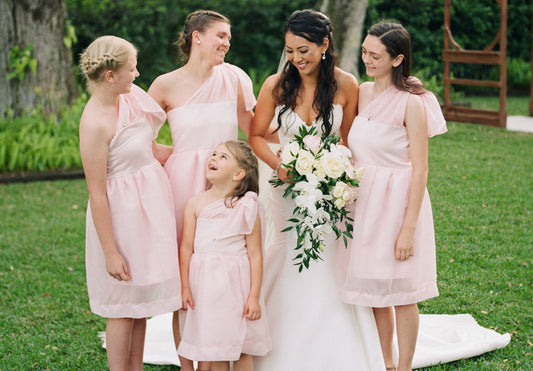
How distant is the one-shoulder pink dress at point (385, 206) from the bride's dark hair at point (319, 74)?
0.69ft

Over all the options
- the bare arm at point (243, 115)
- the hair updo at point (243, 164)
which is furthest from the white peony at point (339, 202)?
the bare arm at point (243, 115)

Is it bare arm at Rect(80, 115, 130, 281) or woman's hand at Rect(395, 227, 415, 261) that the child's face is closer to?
bare arm at Rect(80, 115, 130, 281)

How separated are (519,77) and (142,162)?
44.7ft

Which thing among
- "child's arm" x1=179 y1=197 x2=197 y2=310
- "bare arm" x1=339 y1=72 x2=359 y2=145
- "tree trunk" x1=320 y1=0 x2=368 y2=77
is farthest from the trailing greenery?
"bare arm" x1=339 y1=72 x2=359 y2=145

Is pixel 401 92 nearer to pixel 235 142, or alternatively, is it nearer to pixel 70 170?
pixel 235 142

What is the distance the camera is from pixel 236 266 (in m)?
3.64

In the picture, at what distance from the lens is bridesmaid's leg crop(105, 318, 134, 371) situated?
3592 mm

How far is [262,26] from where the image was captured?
44.6 ft

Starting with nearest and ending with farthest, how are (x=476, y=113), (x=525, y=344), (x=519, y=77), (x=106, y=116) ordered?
(x=106, y=116)
(x=525, y=344)
(x=476, y=113)
(x=519, y=77)

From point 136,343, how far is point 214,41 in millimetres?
1638

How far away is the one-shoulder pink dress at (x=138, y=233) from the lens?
3447mm

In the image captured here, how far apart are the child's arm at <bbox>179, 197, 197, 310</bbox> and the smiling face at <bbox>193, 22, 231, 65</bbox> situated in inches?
31.1

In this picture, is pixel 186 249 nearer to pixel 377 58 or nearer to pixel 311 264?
pixel 311 264

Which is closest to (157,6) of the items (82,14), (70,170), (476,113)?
(82,14)
